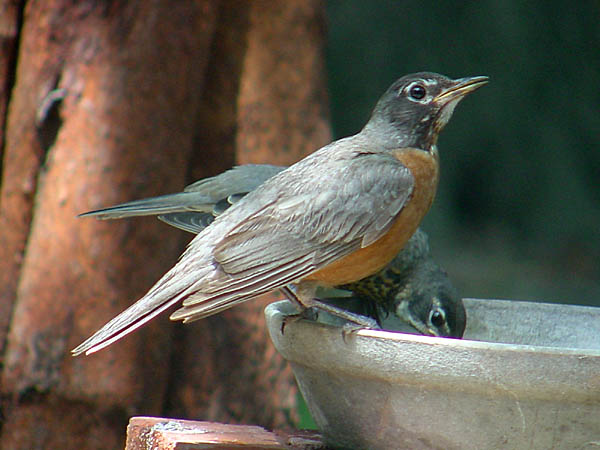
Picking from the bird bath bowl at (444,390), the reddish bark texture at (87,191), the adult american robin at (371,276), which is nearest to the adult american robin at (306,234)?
the bird bath bowl at (444,390)

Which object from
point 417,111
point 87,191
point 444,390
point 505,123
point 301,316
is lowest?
point 444,390

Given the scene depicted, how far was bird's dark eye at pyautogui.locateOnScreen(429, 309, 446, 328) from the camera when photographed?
10.7ft

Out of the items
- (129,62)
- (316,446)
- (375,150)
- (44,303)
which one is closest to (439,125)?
(375,150)

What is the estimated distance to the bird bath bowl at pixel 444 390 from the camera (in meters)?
2.15

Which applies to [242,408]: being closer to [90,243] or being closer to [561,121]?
[90,243]

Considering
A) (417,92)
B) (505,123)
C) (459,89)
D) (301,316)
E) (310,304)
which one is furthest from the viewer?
(505,123)

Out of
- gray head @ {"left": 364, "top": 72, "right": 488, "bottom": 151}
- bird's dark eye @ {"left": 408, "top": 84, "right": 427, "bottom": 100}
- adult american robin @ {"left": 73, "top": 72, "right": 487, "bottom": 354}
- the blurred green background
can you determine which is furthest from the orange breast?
the blurred green background

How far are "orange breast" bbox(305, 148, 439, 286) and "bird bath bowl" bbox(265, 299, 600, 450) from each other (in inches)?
18.1

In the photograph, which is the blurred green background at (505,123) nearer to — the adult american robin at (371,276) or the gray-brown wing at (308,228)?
the adult american robin at (371,276)

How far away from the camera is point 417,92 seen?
3381 mm

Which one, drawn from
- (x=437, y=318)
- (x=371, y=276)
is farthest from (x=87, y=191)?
(x=437, y=318)

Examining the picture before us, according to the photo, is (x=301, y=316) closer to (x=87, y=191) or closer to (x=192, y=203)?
(x=192, y=203)

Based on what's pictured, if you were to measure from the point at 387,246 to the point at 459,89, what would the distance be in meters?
0.66

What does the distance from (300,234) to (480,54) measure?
7353mm
